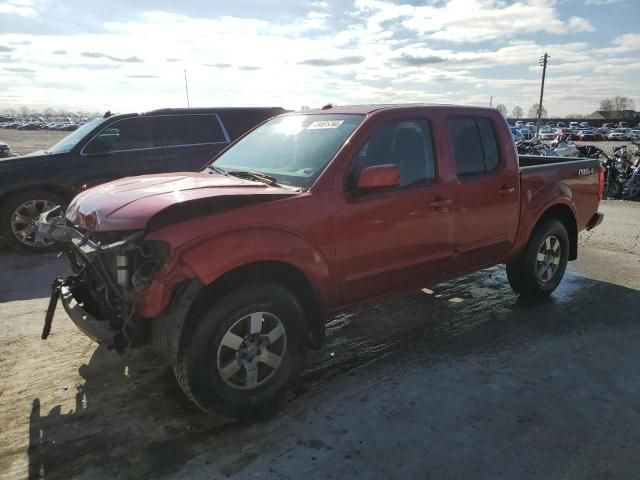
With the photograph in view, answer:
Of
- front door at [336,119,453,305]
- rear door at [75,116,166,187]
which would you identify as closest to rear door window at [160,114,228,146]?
rear door at [75,116,166,187]

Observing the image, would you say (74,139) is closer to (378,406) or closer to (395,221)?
(395,221)

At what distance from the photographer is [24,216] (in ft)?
22.6

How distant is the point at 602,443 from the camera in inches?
114

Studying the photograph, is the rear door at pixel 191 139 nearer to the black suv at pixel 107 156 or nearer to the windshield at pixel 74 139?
the black suv at pixel 107 156

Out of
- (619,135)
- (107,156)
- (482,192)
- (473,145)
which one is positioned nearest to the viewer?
(482,192)

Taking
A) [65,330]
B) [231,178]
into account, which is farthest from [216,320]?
[65,330]

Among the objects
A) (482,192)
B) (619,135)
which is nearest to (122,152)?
(482,192)

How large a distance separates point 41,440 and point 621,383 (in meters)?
3.86

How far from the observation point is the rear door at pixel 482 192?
13.7 feet

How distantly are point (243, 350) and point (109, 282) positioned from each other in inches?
34.8

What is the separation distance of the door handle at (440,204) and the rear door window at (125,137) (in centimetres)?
509

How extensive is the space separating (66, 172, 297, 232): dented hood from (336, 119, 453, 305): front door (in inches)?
21.0

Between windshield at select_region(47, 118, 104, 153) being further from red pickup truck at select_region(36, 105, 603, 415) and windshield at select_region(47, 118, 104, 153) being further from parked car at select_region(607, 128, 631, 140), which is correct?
parked car at select_region(607, 128, 631, 140)

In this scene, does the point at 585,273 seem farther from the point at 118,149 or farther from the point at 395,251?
the point at 118,149
